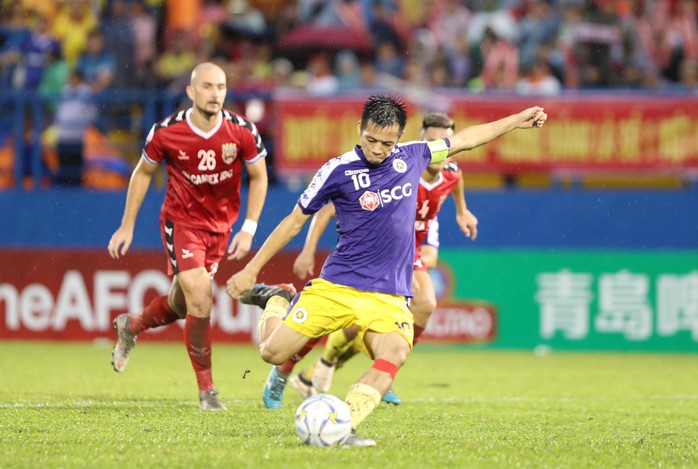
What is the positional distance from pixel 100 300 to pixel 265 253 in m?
8.79

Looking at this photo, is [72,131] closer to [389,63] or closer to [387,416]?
[389,63]

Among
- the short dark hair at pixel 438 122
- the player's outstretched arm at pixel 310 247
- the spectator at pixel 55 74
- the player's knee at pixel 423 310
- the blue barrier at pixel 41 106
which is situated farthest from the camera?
the spectator at pixel 55 74

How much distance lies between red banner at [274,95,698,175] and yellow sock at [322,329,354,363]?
6660mm

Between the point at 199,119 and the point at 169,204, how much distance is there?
0.72 metres

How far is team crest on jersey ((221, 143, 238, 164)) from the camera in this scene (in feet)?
29.1

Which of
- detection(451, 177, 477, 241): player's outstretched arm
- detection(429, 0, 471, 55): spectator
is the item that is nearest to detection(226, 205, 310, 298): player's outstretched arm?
detection(451, 177, 477, 241): player's outstretched arm

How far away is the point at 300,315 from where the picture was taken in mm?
7258

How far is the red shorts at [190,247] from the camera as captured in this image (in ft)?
29.0

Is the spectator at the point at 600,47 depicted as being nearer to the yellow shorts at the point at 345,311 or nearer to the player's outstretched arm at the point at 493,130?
the player's outstretched arm at the point at 493,130

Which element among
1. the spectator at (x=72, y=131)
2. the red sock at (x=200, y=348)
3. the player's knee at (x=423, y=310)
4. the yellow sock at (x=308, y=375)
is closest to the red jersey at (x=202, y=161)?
the red sock at (x=200, y=348)

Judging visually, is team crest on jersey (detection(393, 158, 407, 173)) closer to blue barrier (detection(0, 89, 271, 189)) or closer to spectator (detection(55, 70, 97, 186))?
blue barrier (detection(0, 89, 271, 189))

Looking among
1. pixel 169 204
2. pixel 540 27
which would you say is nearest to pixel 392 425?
pixel 169 204

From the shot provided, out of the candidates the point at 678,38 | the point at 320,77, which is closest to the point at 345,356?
the point at 320,77

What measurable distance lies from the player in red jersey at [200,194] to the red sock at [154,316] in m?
0.18
